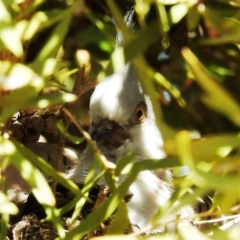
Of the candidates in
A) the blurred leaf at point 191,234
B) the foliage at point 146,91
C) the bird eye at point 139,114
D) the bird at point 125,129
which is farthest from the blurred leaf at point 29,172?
the bird eye at point 139,114

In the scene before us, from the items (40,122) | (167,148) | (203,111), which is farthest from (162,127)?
(203,111)

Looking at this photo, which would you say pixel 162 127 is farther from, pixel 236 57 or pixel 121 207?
pixel 236 57

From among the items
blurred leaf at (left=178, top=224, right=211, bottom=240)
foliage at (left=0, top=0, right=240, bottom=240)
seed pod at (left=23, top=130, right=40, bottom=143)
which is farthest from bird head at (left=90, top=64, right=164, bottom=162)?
blurred leaf at (left=178, top=224, right=211, bottom=240)

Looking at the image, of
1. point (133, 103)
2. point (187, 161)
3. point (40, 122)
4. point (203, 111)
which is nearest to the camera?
point (187, 161)

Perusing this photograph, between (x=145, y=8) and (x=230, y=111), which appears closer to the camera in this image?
(x=230, y=111)

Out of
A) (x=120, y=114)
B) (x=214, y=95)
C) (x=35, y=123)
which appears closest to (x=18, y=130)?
(x=35, y=123)

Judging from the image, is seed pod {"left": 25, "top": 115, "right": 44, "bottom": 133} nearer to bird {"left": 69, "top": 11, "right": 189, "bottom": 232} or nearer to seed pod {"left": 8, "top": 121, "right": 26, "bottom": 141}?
seed pod {"left": 8, "top": 121, "right": 26, "bottom": 141}

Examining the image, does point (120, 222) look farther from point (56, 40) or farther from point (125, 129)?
point (125, 129)
